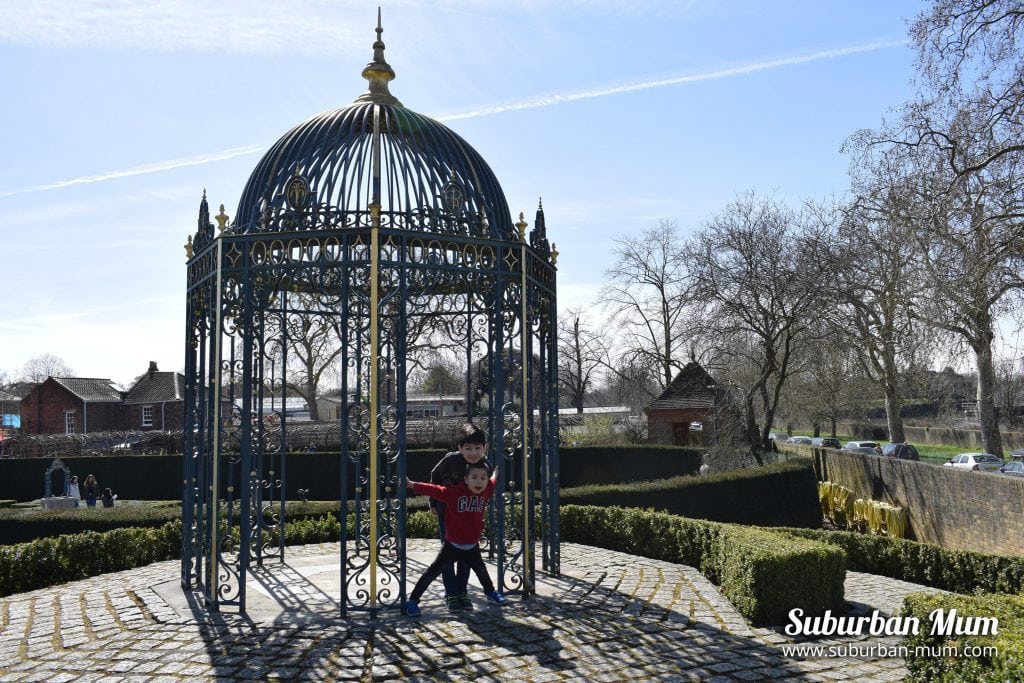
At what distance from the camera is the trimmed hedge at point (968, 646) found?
4465 mm

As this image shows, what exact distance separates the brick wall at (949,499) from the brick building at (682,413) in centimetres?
1126

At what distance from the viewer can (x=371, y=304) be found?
7316 mm

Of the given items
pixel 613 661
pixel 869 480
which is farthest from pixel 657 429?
pixel 613 661

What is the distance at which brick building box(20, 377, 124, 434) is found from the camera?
154 feet

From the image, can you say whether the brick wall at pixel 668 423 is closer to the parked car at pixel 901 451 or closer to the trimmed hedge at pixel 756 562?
the parked car at pixel 901 451

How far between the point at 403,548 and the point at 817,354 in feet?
63.5

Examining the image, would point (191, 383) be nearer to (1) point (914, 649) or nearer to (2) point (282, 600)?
(2) point (282, 600)

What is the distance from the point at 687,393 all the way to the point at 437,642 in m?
26.6

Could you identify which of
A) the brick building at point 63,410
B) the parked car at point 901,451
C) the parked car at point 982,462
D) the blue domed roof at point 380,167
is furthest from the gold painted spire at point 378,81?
the brick building at point 63,410

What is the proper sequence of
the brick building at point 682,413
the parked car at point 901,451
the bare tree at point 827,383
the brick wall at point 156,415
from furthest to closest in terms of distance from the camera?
the brick wall at point 156,415
the brick building at point 682,413
the parked car at point 901,451
the bare tree at point 827,383

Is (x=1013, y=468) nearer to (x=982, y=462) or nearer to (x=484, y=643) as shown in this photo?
(x=982, y=462)

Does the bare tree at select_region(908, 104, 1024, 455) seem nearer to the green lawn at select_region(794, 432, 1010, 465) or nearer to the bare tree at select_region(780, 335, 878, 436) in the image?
the bare tree at select_region(780, 335, 878, 436)

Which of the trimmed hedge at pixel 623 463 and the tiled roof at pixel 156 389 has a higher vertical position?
the tiled roof at pixel 156 389

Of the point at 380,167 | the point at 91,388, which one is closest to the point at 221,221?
the point at 380,167
